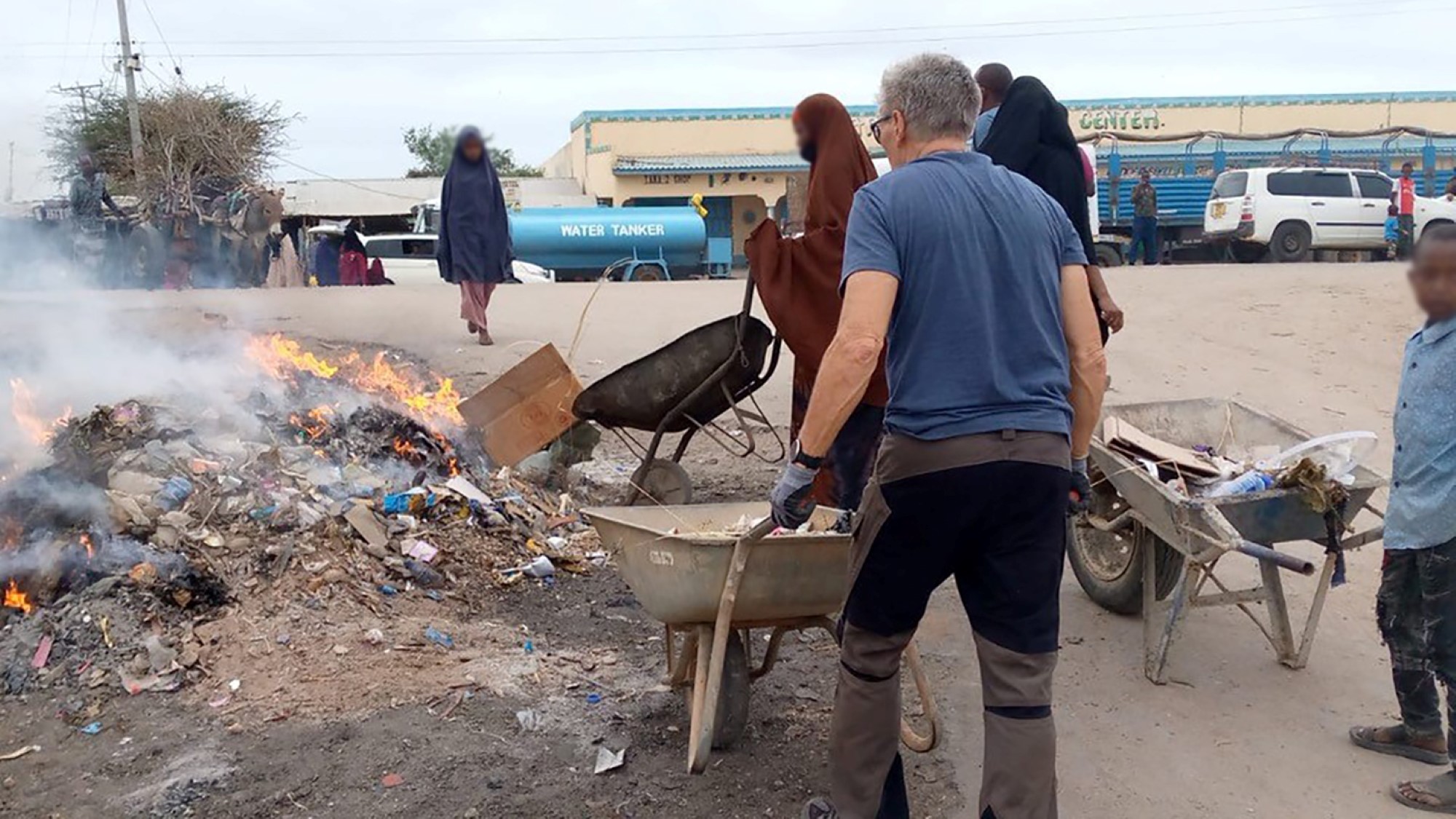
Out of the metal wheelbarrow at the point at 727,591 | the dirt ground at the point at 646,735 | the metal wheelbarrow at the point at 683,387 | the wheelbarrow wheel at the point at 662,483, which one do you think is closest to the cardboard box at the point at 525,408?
the metal wheelbarrow at the point at 683,387

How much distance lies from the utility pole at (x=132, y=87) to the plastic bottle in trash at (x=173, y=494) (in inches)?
648

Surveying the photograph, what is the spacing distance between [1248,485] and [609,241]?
63.7ft

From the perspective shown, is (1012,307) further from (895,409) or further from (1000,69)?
(1000,69)

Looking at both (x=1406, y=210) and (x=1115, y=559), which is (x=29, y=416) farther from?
(x=1406, y=210)

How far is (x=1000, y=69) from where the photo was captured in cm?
526

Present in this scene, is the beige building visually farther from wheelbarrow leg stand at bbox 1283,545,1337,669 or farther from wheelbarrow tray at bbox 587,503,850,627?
wheelbarrow tray at bbox 587,503,850,627

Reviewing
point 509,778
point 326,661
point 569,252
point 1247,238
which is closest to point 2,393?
point 326,661

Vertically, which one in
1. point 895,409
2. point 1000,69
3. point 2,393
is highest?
point 1000,69

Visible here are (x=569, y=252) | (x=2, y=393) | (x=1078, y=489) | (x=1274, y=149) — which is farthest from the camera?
(x=1274, y=149)

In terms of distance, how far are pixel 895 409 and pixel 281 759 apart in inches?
100

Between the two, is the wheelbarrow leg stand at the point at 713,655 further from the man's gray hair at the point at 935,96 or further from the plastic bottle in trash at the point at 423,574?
the plastic bottle in trash at the point at 423,574

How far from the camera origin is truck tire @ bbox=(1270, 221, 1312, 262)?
1931 cm

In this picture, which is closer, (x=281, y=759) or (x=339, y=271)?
(x=281, y=759)

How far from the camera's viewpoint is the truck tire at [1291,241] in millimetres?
19312
